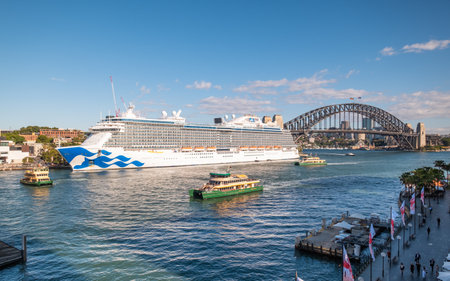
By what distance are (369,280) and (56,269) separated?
20.8 metres

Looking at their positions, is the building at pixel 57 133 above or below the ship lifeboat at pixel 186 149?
above

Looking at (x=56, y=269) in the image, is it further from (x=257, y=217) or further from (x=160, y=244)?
(x=257, y=217)

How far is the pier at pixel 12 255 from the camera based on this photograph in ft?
75.8

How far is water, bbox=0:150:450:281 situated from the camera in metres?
22.3

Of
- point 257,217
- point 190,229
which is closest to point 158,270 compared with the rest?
point 190,229

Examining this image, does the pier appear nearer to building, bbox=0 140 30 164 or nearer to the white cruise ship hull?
the white cruise ship hull

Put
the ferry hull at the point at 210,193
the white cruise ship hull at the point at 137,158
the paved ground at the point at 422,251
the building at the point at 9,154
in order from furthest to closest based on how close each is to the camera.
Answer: the building at the point at 9,154, the white cruise ship hull at the point at 137,158, the ferry hull at the point at 210,193, the paved ground at the point at 422,251

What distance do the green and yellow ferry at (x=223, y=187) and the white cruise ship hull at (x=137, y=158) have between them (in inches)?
1484

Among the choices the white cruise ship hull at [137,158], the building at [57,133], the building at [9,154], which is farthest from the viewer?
the building at [57,133]

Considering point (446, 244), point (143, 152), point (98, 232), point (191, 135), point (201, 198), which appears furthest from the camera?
point (191, 135)

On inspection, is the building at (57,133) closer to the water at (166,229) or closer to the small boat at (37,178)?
the small boat at (37,178)

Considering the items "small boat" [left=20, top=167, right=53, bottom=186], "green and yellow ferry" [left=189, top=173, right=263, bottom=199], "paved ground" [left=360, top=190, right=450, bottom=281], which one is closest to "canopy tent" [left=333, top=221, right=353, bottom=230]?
"paved ground" [left=360, top=190, right=450, bottom=281]

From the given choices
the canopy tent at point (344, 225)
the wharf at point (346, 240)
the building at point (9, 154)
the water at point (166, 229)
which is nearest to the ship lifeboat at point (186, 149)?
the water at point (166, 229)

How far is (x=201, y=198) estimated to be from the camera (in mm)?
45375
